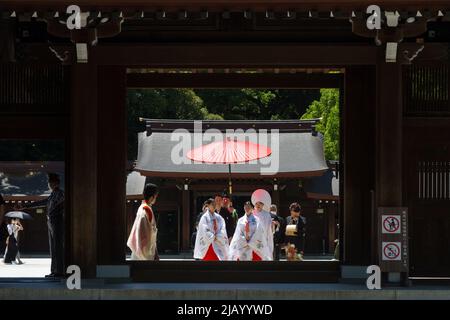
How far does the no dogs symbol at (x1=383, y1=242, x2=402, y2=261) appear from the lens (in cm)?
1414

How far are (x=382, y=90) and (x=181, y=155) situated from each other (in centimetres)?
1719

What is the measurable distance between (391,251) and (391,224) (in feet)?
1.14

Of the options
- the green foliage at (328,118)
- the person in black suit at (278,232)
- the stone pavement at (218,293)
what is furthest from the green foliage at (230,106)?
the stone pavement at (218,293)

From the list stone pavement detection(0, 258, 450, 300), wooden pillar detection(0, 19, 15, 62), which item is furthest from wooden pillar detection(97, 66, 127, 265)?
stone pavement detection(0, 258, 450, 300)

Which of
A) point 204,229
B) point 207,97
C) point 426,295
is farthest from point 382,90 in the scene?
point 207,97

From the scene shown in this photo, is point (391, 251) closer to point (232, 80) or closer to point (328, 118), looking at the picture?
point (232, 80)

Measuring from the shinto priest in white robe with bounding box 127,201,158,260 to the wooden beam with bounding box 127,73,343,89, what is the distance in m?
1.83

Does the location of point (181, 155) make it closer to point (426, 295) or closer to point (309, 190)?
point (309, 190)

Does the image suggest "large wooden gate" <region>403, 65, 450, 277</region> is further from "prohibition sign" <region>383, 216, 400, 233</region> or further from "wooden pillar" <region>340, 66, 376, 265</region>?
"prohibition sign" <region>383, 216, 400, 233</region>

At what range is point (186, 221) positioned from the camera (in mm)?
31734

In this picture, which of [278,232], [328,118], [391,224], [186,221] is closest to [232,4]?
[391,224]

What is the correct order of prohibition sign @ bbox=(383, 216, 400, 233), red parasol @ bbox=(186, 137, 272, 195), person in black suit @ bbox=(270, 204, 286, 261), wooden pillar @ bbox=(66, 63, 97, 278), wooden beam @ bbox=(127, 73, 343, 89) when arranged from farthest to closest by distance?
red parasol @ bbox=(186, 137, 272, 195)
person in black suit @ bbox=(270, 204, 286, 261)
wooden beam @ bbox=(127, 73, 343, 89)
wooden pillar @ bbox=(66, 63, 97, 278)
prohibition sign @ bbox=(383, 216, 400, 233)

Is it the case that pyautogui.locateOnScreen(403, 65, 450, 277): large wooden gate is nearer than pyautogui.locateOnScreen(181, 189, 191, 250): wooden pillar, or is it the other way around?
pyautogui.locateOnScreen(403, 65, 450, 277): large wooden gate
